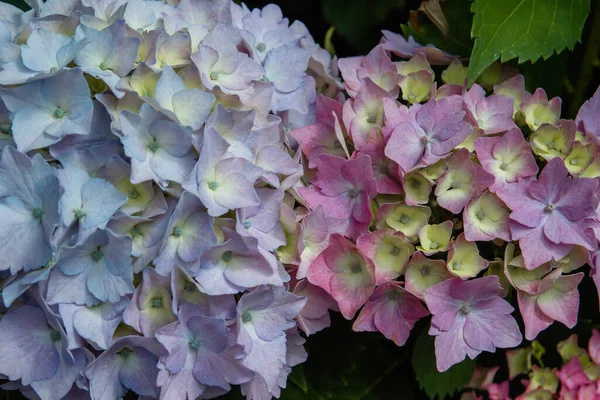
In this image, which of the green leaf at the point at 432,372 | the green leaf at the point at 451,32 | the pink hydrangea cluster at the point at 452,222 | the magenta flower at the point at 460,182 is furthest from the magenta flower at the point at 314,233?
the green leaf at the point at 451,32

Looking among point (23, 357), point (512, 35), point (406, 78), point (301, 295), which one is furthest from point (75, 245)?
point (512, 35)

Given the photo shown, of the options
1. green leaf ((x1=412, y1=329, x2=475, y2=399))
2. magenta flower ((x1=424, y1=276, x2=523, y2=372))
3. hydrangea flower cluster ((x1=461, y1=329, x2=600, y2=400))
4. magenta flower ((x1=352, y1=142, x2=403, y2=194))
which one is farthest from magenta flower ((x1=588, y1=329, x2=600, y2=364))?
magenta flower ((x1=352, y1=142, x2=403, y2=194))

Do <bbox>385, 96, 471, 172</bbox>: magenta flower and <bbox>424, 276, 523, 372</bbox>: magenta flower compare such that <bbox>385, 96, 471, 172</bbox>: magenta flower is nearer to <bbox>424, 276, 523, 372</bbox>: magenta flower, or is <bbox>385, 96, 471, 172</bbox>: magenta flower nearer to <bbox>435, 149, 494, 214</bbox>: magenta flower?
<bbox>435, 149, 494, 214</bbox>: magenta flower

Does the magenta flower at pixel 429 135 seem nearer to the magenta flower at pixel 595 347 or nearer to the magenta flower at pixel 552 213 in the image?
the magenta flower at pixel 552 213

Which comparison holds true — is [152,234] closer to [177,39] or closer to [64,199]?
[64,199]

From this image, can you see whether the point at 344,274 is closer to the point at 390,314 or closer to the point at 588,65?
the point at 390,314

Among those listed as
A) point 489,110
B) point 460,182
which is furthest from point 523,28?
point 460,182
